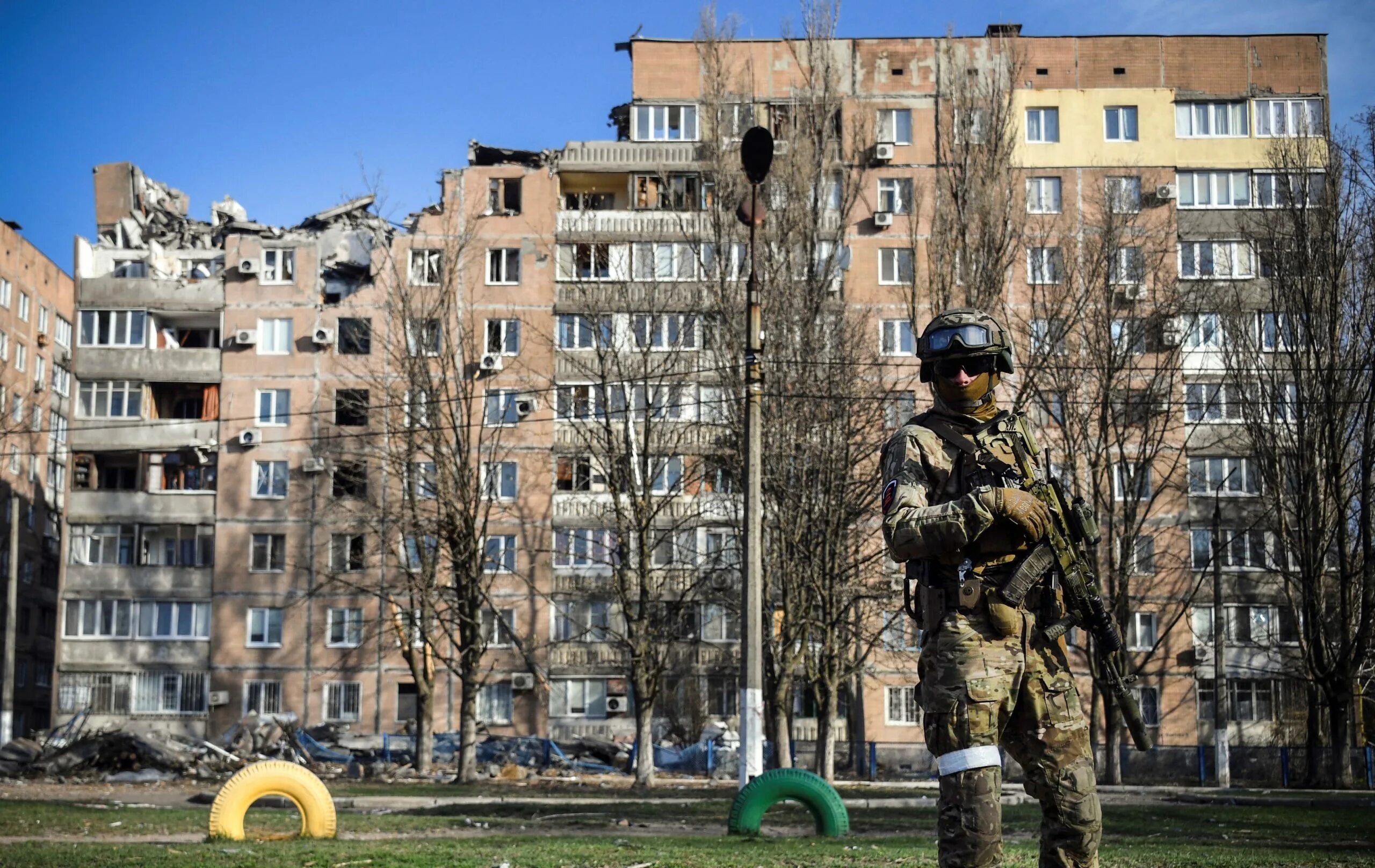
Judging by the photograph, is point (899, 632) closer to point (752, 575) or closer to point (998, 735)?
point (752, 575)

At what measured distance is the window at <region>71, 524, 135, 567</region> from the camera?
5738cm

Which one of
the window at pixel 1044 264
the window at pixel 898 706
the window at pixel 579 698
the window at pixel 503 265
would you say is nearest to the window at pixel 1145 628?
the window at pixel 898 706

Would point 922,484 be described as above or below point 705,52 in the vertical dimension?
below

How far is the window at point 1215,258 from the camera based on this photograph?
56.7 metres

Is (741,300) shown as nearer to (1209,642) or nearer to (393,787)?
(393,787)

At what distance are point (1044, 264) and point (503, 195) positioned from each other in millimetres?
22746

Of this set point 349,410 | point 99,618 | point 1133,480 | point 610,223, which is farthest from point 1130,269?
point 99,618

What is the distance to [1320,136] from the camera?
4400cm

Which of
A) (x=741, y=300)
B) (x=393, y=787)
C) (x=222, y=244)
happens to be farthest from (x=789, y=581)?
(x=222, y=244)

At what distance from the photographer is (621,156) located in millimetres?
59938

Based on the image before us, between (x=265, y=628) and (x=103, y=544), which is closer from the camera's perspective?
(x=265, y=628)

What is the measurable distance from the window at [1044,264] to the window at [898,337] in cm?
673

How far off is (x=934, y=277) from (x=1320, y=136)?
14752 millimetres

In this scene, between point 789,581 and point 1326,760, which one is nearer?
point 789,581
